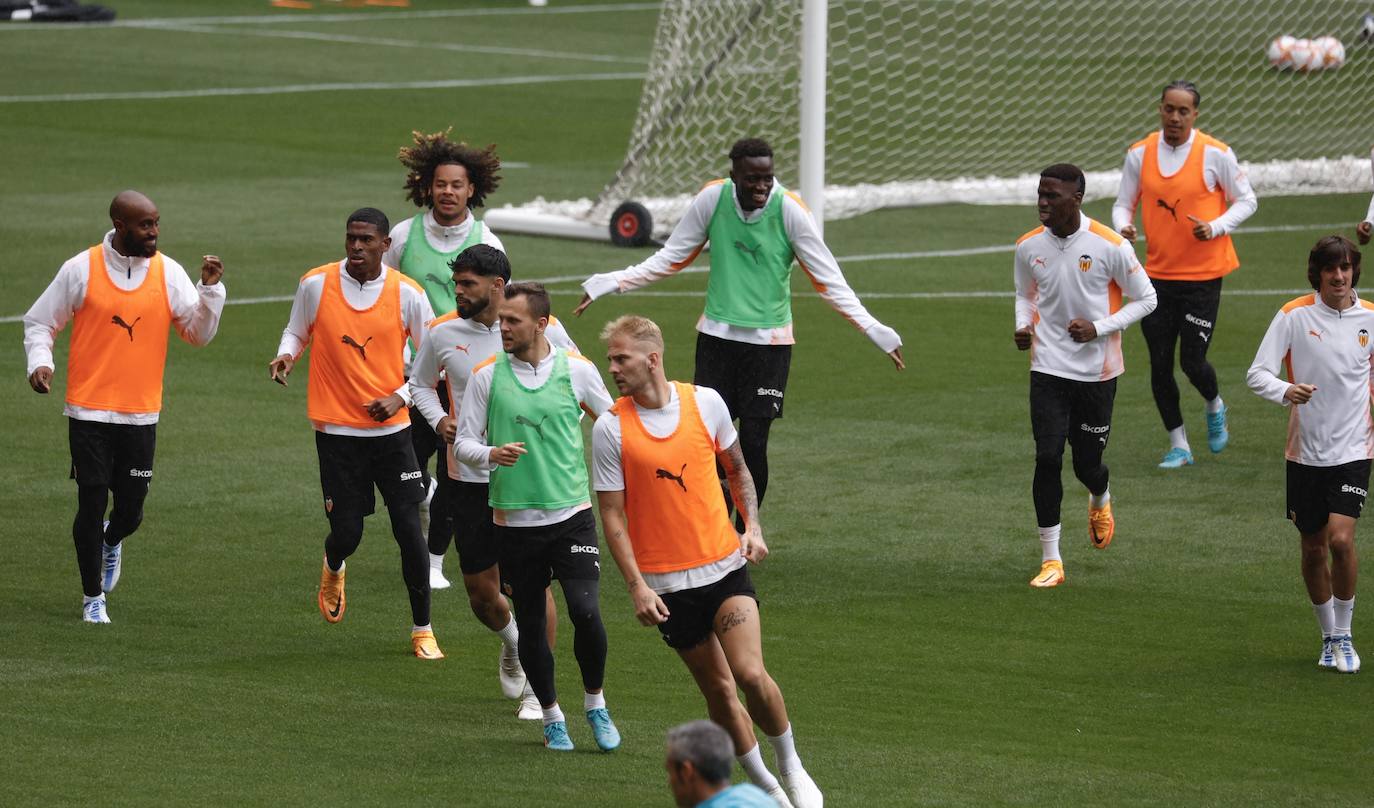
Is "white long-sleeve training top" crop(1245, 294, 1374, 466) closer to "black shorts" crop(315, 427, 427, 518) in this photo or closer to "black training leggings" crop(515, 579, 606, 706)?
"black training leggings" crop(515, 579, 606, 706)

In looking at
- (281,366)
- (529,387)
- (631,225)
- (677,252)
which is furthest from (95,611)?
(631,225)

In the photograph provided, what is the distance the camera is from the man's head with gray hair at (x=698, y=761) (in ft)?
17.7

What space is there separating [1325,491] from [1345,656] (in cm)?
79

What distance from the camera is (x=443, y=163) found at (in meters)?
10.9

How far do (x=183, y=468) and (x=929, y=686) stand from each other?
20.9ft

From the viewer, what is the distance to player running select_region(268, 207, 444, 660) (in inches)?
402

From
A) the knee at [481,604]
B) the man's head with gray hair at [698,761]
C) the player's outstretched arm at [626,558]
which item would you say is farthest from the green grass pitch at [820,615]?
the man's head with gray hair at [698,761]

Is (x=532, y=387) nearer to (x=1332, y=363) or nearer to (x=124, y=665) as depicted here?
(x=124, y=665)

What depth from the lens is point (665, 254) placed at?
12203 mm

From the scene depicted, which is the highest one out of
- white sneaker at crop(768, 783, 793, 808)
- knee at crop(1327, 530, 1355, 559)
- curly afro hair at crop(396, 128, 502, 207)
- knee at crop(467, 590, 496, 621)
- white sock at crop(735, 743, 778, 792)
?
curly afro hair at crop(396, 128, 502, 207)

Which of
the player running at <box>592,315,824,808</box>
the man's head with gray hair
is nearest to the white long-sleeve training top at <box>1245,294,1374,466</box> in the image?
the player running at <box>592,315,824,808</box>

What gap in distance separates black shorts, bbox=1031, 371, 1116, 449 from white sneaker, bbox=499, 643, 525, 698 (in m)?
3.60

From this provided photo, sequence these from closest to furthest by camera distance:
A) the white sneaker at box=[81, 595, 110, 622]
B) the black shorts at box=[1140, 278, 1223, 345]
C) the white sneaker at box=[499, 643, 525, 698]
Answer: the white sneaker at box=[499, 643, 525, 698], the white sneaker at box=[81, 595, 110, 622], the black shorts at box=[1140, 278, 1223, 345]

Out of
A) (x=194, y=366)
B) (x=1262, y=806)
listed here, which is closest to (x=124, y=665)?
(x=1262, y=806)
